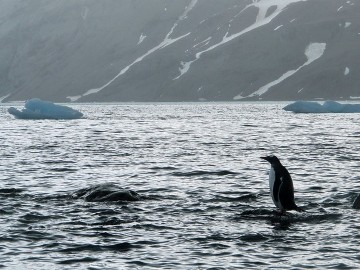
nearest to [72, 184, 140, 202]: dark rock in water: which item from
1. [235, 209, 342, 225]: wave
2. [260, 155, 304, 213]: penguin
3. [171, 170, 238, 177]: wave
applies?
[235, 209, 342, 225]: wave

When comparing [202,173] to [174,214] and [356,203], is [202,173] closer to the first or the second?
[356,203]

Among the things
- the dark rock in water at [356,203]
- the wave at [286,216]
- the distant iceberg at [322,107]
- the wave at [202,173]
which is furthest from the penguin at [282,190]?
the distant iceberg at [322,107]

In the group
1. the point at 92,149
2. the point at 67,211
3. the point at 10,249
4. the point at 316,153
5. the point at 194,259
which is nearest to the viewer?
the point at 194,259

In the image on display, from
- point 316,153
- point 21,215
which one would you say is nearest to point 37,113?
point 316,153

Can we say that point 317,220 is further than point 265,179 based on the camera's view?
No

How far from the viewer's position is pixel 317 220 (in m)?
19.7

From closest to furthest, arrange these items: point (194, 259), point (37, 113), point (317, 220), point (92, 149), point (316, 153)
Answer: point (194, 259), point (317, 220), point (316, 153), point (92, 149), point (37, 113)

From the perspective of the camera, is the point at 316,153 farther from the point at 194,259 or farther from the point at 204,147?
the point at 194,259

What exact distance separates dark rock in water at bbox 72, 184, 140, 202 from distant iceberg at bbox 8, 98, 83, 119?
8322cm

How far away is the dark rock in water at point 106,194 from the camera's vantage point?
77.1 ft

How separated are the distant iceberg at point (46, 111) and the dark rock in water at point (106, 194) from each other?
273ft

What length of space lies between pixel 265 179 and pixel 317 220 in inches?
397

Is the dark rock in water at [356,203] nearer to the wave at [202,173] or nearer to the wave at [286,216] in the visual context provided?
the wave at [286,216]

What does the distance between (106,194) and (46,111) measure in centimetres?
8726
